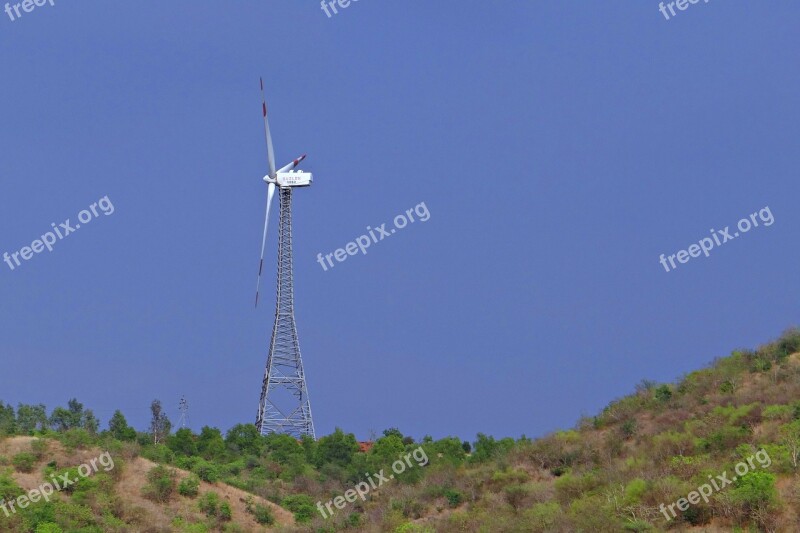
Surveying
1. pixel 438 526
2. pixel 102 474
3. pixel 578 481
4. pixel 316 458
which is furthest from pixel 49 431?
pixel 578 481

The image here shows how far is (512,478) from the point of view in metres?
47.5

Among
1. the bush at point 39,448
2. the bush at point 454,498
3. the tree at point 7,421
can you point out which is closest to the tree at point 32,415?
the tree at point 7,421

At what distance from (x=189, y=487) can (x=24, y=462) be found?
9808 millimetres

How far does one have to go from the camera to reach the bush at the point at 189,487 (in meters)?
61.3

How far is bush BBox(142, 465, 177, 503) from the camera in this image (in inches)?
2372

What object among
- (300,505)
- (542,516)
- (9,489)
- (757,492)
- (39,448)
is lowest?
(757,492)

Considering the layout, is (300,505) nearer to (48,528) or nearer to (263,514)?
(263,514)

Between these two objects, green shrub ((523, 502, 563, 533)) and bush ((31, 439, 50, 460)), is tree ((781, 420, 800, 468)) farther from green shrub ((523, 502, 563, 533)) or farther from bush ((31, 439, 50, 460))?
bush ((31, 439, 50, 460))

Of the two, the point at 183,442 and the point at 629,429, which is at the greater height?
the point at 183,442

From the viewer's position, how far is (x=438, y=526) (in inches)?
1743

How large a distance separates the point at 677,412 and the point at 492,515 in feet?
37.7

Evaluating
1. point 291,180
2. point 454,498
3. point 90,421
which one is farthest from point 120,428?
point 454,498

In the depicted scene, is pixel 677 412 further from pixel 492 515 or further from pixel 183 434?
pixel 183 434

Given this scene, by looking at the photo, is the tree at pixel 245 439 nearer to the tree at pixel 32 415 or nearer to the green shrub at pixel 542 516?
the tree at pixel 32 415
